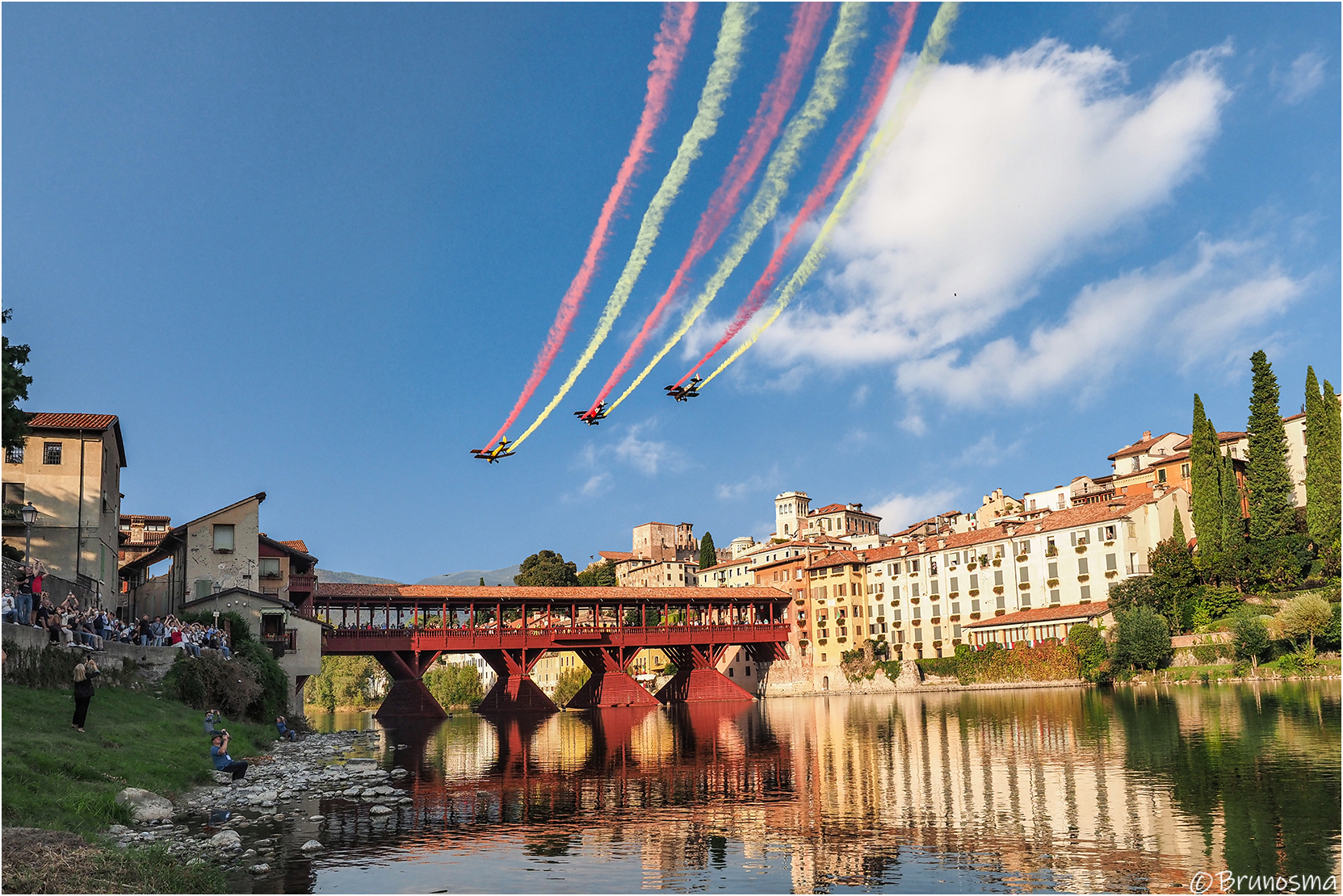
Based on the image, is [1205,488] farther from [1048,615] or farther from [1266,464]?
[1048,615]

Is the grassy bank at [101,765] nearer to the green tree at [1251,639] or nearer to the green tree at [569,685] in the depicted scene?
the green tree at [1251,639]

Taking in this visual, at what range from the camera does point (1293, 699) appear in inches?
1774

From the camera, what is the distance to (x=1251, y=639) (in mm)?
61000

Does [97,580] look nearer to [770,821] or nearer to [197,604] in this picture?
[197,604]

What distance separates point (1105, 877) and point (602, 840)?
33.3ft

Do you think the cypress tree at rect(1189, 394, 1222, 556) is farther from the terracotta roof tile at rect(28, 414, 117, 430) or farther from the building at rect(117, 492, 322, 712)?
the terracotta roof tile at rect(28, 414, 117, 430)

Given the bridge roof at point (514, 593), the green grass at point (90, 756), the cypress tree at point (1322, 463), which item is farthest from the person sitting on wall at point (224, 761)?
the cypress tree at point (1322, 463)

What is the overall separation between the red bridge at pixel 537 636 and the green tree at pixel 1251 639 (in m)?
43.5

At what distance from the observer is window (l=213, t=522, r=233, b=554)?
2345 inches

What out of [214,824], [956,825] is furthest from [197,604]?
[956,825]

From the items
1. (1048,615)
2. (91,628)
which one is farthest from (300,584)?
(1048,615)

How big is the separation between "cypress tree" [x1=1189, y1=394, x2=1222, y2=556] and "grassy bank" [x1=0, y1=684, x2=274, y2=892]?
71065mm

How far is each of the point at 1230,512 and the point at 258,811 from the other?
75.1 meters

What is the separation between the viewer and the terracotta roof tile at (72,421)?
49562 mm
